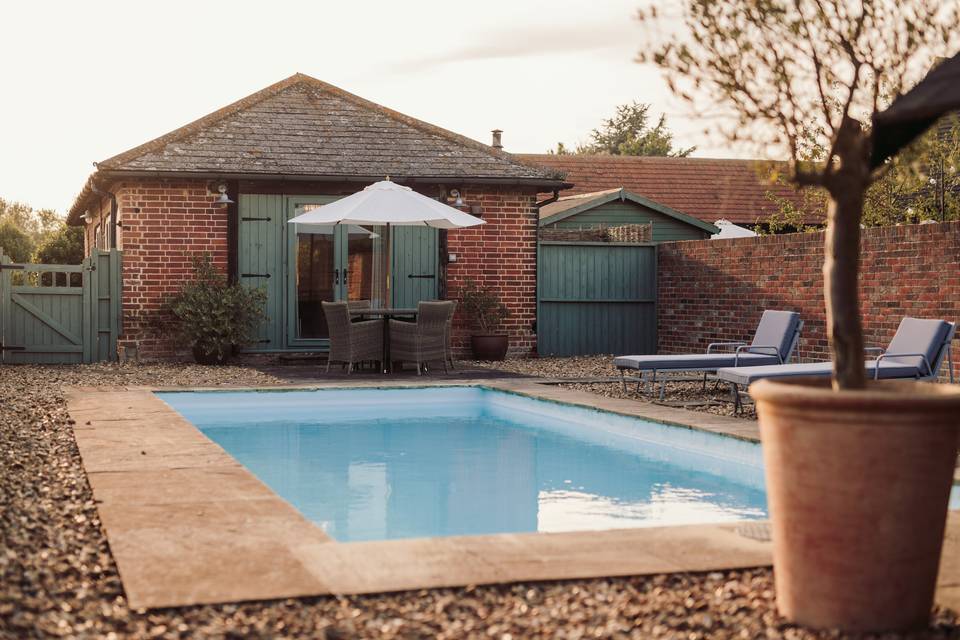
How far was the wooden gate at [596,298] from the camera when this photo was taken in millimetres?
15812

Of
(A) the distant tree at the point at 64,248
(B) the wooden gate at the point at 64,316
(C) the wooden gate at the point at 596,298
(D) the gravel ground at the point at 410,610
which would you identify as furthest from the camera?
(A) the distant tree at the point at 64,248

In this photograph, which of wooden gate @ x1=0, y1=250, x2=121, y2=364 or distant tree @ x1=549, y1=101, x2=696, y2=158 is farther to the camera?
distant tree @ x1=549, y1=101, x2=696, y2=158

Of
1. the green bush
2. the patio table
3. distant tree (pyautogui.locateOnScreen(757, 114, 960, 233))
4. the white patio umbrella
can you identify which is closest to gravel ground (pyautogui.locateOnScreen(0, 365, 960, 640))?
the white patio umbrella

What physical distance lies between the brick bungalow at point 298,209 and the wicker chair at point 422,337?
88.3 inches

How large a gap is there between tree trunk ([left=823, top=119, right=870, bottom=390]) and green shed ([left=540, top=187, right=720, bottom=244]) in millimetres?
17421

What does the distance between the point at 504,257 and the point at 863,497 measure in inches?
494

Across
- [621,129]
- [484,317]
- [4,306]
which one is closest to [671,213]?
[484,317]

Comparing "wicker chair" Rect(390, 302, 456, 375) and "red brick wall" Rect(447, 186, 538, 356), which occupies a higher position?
"red brick wall" Rect(447, 186, 538, 356)

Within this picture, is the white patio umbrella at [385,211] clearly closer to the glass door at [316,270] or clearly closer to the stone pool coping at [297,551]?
the glass door at [316,270]

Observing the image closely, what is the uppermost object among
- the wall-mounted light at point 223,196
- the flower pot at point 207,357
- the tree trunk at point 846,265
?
the wall-mounted light at point 223,196

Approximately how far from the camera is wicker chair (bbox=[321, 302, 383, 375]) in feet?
41.6

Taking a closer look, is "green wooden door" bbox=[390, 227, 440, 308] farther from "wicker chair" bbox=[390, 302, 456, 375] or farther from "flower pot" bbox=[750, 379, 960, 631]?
"flower pot" bbox=[750, 379, 960, 631]

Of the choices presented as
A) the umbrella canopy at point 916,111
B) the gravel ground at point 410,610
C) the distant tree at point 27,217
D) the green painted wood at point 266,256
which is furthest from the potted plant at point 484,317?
the distant tree at point 27,217

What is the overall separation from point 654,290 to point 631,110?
1584 inches
